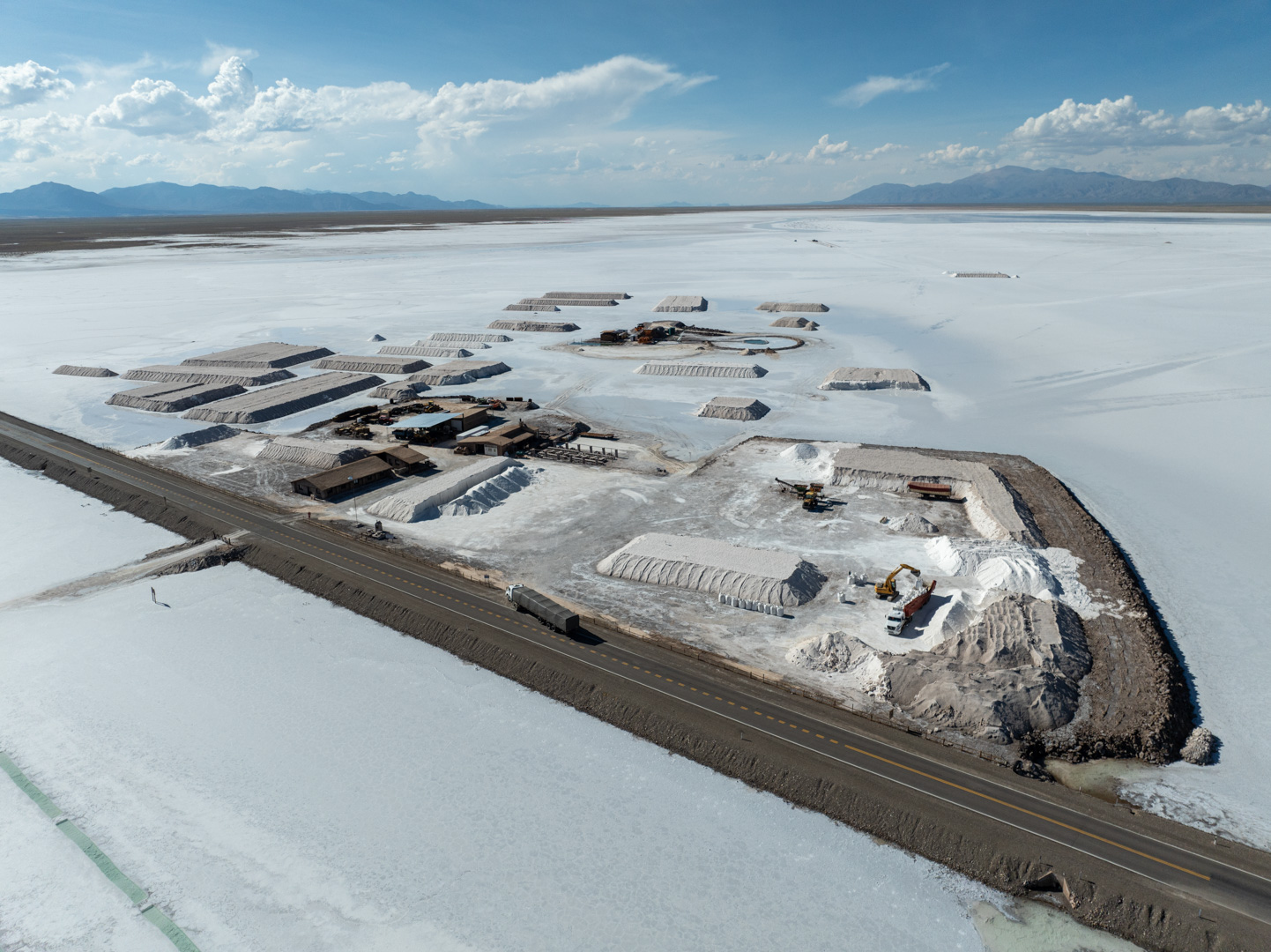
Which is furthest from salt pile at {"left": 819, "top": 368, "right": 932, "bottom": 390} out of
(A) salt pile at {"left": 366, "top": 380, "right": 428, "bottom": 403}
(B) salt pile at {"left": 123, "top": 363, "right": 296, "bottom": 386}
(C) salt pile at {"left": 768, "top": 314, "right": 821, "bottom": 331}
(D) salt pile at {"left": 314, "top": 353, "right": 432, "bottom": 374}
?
(B) salt pile at {"left": 123, "top": 363, "right": 296, "bottom": 386}

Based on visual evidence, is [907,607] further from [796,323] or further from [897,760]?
[796,323]

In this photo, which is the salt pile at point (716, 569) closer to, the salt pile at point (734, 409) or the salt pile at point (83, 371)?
the salt pile at point (734, 409)

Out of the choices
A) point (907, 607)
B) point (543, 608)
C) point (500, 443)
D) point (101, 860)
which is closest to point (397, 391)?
point (500, 443)

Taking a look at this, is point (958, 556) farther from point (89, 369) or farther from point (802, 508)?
point (89, 369)

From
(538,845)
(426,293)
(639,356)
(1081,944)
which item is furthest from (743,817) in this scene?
(426,293)

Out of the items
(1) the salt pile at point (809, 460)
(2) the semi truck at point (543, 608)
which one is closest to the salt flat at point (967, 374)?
(2) the semi truck at point (543, 608)
